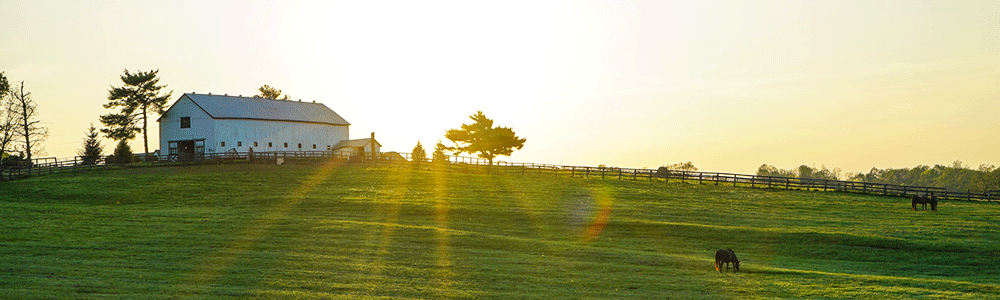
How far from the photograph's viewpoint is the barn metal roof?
75875 millimetres

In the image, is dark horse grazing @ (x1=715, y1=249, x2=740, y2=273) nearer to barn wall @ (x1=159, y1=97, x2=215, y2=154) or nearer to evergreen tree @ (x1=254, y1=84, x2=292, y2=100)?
barn wall @ (x1=159, y1=97, x2=215, y2=154)

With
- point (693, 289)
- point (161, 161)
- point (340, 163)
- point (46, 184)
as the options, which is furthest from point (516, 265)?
point (161, 161)

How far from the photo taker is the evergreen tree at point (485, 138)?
9775 cm

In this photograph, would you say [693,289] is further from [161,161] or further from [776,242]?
[161,161]

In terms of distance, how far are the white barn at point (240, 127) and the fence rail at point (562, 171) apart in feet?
10.8

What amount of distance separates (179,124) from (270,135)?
9172mm

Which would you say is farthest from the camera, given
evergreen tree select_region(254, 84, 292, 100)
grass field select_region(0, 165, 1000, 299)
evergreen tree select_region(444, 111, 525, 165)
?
evergreen tree select_region(254, 84, 292, 100)

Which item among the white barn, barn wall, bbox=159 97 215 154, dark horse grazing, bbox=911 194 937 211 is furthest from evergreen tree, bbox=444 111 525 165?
dark horse grazing, bbox=911 194 937 211

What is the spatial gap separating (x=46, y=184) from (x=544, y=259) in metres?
42.9

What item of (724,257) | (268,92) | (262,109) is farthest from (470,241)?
(268,92)

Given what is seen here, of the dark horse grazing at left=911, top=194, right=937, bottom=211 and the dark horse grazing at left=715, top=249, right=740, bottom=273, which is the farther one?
the dark horse grazing at left=911, top=194, right=937, bottom=211

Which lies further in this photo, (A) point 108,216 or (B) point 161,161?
(B) point 161,161

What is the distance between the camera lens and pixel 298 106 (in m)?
85.3

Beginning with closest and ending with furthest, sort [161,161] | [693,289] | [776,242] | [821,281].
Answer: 1. [693,289]
2. [821,281]
3. [776,242]
4. [161,161]
